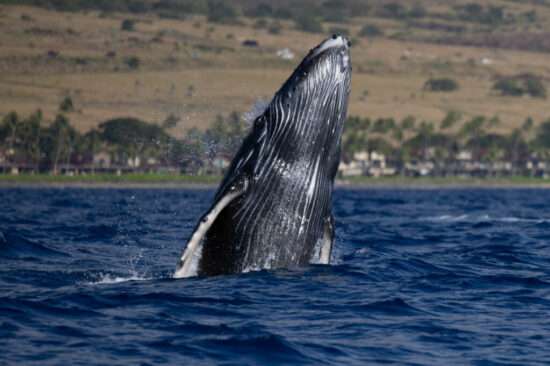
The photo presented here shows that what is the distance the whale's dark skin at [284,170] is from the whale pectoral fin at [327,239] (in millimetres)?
156

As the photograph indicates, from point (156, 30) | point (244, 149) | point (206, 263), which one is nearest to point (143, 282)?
point (206, 263)

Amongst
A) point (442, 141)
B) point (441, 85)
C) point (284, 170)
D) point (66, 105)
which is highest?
point (441, 85)

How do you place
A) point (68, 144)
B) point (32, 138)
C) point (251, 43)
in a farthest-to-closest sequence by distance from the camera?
point (251, 43), point (32, 138), point (68, 144)

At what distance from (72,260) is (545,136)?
142m

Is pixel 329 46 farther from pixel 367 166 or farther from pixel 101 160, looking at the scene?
pixel 367 166

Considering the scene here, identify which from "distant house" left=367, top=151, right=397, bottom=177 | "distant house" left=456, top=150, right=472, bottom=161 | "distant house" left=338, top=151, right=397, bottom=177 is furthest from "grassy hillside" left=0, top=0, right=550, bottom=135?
"distant house" left=338, top=151, right=397, bottom=177

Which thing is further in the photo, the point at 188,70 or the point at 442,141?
the point at 188,70

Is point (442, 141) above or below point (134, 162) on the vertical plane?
above

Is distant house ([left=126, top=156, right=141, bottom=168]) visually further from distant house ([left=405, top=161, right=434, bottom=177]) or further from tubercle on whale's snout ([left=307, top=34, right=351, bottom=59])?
tubercle on whale's snout ([left=307, top=34, right=351, bottom=59])

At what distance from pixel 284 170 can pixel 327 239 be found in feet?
3.07

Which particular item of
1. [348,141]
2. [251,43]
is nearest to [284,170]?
[348,141]

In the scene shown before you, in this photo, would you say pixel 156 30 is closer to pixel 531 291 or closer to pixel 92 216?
pixel 92 216

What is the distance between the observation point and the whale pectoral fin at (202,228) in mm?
10016

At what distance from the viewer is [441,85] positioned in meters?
165
